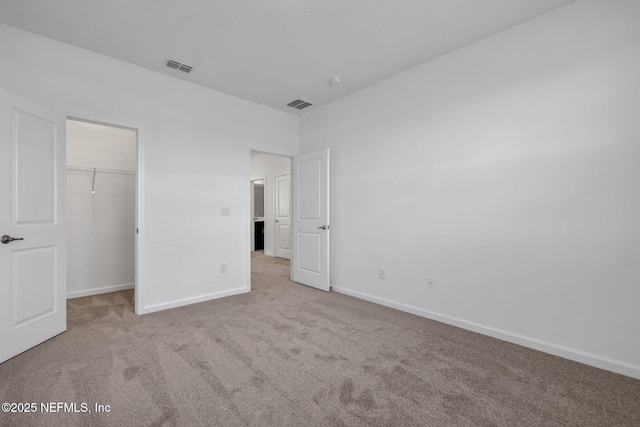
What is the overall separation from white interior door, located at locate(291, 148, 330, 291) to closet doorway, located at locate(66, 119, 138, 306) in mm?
2426

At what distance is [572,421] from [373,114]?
3.25m

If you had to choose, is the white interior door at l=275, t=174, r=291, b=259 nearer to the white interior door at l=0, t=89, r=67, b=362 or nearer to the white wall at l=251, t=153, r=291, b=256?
the white wall at l=251, t=153, r=291, b=256

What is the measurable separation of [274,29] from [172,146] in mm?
1824

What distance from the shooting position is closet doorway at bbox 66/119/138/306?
380cm

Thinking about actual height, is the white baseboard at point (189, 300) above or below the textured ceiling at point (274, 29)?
below

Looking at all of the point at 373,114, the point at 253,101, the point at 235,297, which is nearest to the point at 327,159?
the point at 373,114

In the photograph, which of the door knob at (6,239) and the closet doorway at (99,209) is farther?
the closet doorway at (99,209)

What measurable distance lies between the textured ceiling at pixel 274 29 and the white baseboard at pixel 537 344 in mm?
2719

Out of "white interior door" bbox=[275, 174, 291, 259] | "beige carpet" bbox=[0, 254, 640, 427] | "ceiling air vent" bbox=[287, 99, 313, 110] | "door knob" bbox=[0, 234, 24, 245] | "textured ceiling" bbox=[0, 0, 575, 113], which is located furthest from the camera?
"white interior door" bbox=[275, 174, 291, 259]

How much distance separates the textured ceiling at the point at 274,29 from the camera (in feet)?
7.39

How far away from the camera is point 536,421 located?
153cm

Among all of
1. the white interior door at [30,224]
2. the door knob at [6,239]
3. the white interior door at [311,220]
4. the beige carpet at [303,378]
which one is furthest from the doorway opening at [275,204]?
the door knob at [6,239]

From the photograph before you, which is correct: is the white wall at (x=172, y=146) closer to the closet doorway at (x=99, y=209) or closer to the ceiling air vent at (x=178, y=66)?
the ceiling air vent at (x=178, y=66)

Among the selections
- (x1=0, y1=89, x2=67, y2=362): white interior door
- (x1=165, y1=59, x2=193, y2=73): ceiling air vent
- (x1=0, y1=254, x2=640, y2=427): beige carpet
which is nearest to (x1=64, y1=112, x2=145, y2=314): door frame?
(x1=0, y1=254, x2=640, y2=427): beige carpet
